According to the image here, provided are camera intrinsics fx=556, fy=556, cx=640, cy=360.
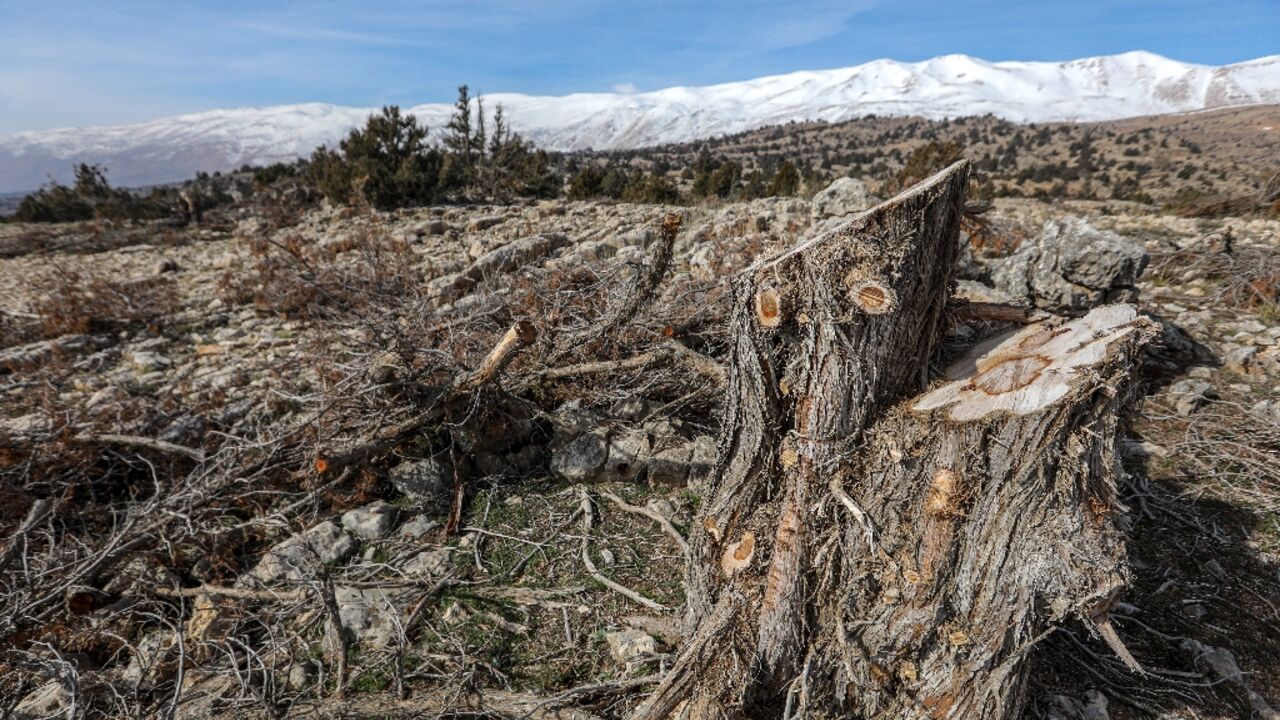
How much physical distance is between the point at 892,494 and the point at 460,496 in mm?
2350

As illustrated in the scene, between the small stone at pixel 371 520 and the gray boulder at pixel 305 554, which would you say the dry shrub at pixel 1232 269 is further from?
the gray boulder at pixel 305 554

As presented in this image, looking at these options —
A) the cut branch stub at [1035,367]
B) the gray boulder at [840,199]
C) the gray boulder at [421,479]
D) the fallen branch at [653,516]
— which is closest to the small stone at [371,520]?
the gray boulder at [421,479]

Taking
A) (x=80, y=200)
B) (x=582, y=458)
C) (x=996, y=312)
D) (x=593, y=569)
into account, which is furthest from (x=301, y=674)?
(x=80, y=200)

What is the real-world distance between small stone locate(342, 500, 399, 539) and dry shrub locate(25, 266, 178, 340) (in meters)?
4.55

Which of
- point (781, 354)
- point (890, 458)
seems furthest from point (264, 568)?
point (890, 458)

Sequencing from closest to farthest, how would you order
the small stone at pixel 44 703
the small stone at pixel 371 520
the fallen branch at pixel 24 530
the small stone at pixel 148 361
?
the small stone at pixel 44 703, the fallen branch at pixel 24 530, the small stone at pixel 371 520, the small stone at pixel 148 361

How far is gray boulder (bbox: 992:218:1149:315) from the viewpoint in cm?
465

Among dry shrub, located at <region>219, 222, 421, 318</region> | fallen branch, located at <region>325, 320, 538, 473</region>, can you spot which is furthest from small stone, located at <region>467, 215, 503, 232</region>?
fallen branch, located at <region>325, 320, 538, 473</region>

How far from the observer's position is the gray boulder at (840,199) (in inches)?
261

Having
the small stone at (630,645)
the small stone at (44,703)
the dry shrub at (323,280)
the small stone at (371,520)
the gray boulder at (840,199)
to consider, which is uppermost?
the gray boulder at (840,199)

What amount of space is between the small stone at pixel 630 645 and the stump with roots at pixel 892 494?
0.94 ft

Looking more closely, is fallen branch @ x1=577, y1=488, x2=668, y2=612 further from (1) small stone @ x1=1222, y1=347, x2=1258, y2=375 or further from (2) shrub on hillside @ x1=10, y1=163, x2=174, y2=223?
(2) shrub on hillside @ x1=10, y1=163, x2=174, y2=223

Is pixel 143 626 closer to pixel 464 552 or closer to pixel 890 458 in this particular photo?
pixel 464 552

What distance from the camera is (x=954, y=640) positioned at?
184 cm
